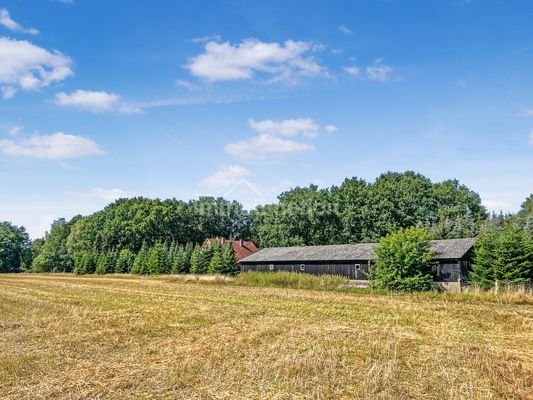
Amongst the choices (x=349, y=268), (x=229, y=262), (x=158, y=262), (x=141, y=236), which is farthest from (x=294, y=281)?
(x=141, y=236)

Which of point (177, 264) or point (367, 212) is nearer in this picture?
point (177, 264)

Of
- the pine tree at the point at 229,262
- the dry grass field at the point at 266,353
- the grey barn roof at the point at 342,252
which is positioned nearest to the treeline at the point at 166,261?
the pine tree at the point at 229,262

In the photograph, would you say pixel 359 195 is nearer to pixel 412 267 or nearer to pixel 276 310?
pixel 412 267

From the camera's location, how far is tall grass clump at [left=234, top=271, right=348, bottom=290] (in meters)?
37.5

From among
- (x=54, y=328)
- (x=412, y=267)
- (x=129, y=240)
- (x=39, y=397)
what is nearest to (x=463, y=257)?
(x=412, y=267)

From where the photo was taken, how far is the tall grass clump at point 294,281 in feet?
123

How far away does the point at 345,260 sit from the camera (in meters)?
44.5

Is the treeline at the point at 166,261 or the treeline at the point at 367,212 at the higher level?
the treeline at the point at 367,212

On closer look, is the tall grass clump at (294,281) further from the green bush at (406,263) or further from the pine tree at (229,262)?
the pine tree at (229,262)

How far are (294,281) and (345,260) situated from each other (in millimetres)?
7151

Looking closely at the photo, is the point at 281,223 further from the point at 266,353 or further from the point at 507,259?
the point at 266,353

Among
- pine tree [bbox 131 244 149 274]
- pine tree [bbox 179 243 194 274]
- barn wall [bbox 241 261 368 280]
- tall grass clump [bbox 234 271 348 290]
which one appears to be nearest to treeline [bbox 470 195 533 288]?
barn wall [bbox 241 261 368 280]

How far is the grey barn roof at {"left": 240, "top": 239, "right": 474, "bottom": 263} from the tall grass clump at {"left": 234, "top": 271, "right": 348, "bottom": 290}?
4902 mm

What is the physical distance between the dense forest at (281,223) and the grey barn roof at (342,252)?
5.71 metres
